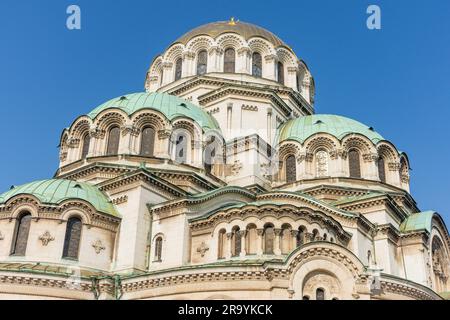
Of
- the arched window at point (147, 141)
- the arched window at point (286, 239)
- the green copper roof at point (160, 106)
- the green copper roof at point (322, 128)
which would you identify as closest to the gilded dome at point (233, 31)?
the green copper roof at point (322, 128)

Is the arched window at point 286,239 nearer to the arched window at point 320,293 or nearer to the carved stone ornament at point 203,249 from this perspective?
the arched window at point 320,293

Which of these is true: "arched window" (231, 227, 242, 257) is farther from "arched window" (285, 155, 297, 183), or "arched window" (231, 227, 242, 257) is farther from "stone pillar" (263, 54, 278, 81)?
"stone pillar" (263, 54, 278, 81)

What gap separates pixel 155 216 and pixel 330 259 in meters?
8.91

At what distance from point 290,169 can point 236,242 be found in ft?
34.2

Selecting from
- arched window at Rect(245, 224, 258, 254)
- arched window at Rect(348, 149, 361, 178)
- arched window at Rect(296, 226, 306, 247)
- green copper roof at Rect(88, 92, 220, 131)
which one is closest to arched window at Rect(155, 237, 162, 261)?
arched window at Rect(245, 224, 258, 254)

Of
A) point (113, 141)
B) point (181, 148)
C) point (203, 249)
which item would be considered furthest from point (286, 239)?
point (113, 141)

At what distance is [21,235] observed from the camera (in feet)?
84.3

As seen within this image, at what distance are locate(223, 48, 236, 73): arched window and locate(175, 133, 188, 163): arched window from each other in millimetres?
9235

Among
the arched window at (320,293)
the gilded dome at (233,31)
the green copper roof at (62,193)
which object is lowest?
the arched window at (320,293)

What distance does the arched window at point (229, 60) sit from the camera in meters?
39.2

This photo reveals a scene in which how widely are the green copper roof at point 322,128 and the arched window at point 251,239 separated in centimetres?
1070

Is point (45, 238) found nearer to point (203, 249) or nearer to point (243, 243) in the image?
point (203, 249)

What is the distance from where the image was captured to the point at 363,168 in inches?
1305
